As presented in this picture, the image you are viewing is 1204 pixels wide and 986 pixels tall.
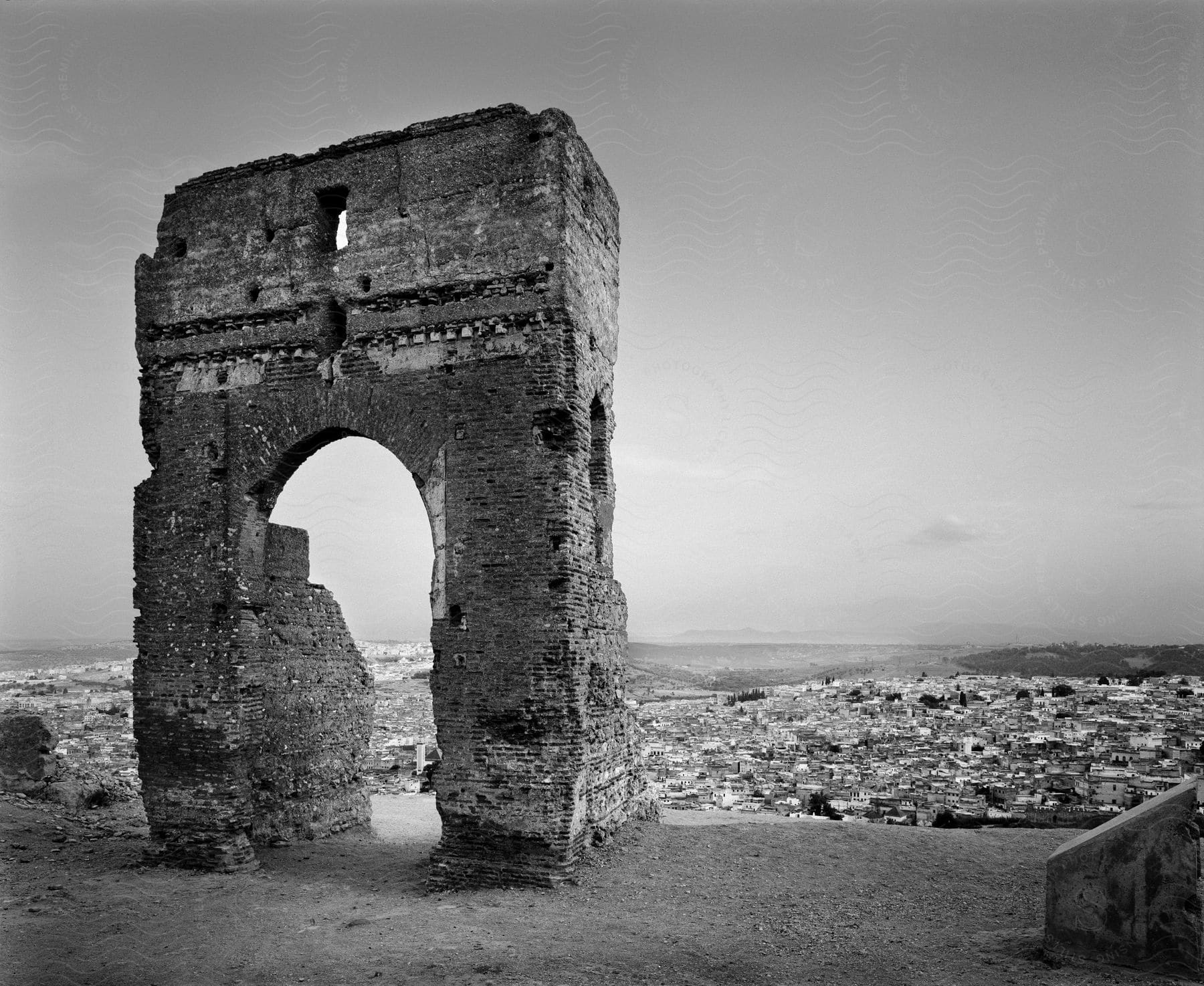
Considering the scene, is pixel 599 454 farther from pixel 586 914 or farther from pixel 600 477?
pixel 586 914

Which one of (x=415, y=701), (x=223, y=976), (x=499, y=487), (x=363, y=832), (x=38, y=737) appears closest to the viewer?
(x=223, y=976)

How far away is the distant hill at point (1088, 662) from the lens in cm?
1975

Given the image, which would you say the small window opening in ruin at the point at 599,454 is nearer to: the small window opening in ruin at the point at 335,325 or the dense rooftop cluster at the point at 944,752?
the small window opening in ruin at the point at 335,325

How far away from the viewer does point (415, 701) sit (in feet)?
99.2

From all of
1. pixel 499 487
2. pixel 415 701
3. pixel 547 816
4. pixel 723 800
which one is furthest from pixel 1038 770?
pixel 415 701

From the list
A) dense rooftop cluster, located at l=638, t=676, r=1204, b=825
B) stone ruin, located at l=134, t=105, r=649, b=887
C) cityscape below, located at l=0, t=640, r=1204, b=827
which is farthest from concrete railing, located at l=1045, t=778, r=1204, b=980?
dense rooftop cluster, located at l=638, t=676, r=1204, b=825

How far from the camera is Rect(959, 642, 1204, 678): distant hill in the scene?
64.8 feet

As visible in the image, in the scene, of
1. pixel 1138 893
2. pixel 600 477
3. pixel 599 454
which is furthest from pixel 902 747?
pixel 1138 893

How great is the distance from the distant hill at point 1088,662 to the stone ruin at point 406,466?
47.6ft

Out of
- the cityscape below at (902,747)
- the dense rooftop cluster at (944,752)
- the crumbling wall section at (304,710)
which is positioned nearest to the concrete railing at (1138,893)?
the cityscape below at (902,747)

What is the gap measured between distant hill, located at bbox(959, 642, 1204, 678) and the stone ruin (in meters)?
14.5

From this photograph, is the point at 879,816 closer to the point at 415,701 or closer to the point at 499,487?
the point at 499,487

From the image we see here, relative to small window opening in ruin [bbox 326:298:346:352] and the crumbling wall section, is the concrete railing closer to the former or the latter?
the crumbling wall section

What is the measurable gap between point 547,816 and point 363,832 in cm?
428
